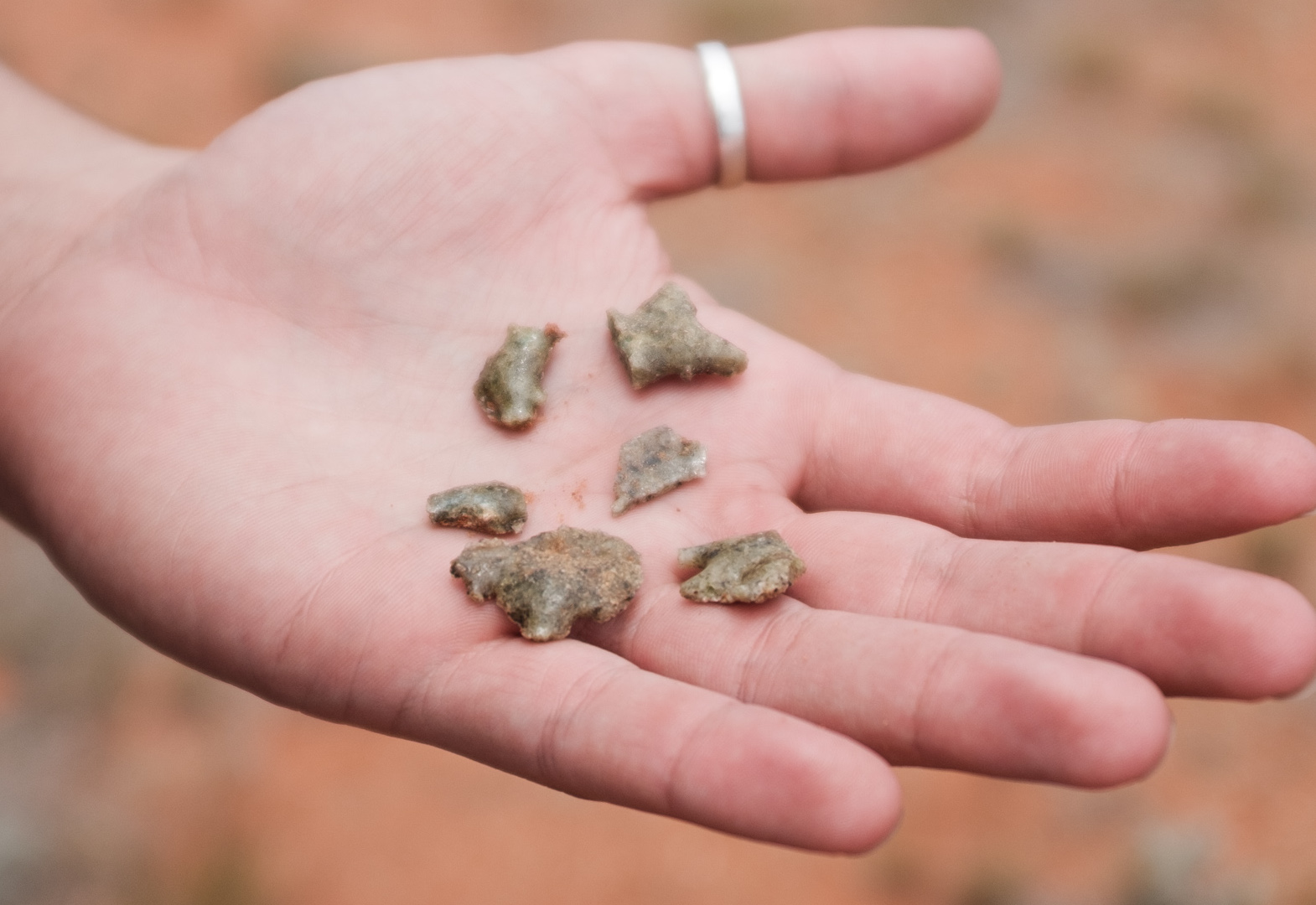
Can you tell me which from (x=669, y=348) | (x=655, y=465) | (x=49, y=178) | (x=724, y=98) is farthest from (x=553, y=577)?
(x=49, y=178)

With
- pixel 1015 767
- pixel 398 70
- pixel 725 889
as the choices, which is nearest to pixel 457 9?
pixel 398 70

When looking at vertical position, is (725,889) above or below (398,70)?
below

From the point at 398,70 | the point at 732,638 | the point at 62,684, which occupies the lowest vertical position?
the point at 62,684

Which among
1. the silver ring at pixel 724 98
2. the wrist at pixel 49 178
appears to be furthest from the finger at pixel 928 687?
the wrist at pixel 49 178

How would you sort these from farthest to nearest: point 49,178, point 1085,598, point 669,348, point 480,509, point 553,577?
point 49,178 → point 669,348 → point 480,509 → point 553,577 → point 1085,598

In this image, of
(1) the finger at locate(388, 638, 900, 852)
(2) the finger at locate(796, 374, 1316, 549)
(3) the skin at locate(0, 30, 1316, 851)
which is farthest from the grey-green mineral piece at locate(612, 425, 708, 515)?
(1) the finger at locate(388, 638, 900, 852)

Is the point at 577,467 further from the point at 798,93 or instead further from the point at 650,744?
the point at 798,93

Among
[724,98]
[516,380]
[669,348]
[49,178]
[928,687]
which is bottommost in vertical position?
[928,687]

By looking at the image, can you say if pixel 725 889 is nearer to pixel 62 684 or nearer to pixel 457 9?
pixel 62 684
